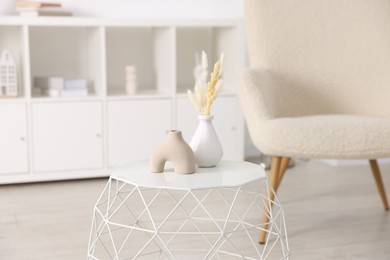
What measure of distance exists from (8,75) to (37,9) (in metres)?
0.34

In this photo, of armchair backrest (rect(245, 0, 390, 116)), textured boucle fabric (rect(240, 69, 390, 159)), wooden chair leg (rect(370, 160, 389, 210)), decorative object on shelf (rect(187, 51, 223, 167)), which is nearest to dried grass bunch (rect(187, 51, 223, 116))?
decorative object on shelf (rect(187, 51, 223, 167))

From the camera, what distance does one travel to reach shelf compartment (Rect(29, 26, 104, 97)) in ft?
10.9

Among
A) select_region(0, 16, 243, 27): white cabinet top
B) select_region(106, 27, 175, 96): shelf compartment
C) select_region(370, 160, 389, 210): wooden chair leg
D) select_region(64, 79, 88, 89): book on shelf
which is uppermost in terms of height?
select_region(0, 16, 243, 27): white cabinet top

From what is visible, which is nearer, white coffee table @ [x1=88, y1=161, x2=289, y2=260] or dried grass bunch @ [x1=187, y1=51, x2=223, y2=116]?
white coffee table @ [x1=88, y1=161, x2=289, y2=260]

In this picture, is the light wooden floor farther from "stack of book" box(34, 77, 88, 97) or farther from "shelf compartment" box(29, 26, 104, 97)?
"shelf compartment" box(29, 26, 104, 97)

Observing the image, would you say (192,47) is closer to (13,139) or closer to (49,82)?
(49,82)

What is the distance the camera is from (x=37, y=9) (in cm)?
302

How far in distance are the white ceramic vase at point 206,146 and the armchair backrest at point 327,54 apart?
802mm

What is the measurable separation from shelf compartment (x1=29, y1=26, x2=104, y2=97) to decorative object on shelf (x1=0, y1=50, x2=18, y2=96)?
0.29 metres

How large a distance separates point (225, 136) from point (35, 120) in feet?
3.15

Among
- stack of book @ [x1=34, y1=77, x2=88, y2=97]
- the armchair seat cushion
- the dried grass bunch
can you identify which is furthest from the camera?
stack of book @ [x1=34, y1=77, x2=88, y2=97]

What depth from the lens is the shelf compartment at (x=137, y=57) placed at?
3.39 m

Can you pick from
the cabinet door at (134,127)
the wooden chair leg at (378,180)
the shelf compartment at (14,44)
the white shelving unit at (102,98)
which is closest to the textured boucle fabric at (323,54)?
the wooden chair leg at (378,180)

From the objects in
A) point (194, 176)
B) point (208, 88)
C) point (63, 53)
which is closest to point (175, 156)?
point (194, 176)
